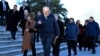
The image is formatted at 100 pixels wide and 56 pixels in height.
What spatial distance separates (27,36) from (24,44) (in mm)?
327

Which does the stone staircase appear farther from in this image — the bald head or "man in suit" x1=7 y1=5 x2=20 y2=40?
the bald head

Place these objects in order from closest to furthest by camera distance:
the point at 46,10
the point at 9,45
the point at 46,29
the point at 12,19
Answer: the point at 46,10
the point at 46,29
the point at 9,45
the point at 12,19

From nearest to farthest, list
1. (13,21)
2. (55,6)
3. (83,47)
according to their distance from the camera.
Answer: (13,21)
(83,47)
(55,6)

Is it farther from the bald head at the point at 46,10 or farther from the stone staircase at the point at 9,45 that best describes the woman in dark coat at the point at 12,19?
the bald head at the point at 46,10

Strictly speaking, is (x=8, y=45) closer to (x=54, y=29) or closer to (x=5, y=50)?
(x=5, y=50)

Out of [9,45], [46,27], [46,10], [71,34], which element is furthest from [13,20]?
[46,10]

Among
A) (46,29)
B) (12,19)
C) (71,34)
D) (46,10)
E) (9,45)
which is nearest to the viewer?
(46,10)

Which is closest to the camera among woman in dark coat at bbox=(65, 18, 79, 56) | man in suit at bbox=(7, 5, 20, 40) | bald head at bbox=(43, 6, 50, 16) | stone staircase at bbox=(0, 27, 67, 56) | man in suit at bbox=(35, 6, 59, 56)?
bald head at bbox=(43, 6, 50, 16)

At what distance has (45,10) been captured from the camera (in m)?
12.8

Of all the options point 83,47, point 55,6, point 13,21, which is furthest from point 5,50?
point 55,6

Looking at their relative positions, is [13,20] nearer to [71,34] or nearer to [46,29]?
[71,34]

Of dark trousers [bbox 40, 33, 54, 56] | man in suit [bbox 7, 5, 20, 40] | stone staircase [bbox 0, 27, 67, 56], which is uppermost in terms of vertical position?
man in suit [bbox 7, 5, 20, 40]

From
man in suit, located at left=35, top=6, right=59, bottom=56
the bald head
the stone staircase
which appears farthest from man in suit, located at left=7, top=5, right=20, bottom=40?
the bald head

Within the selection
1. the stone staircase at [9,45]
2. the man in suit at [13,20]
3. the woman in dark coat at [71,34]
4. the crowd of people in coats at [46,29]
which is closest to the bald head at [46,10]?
the crowd of people in coats at [46,29]
